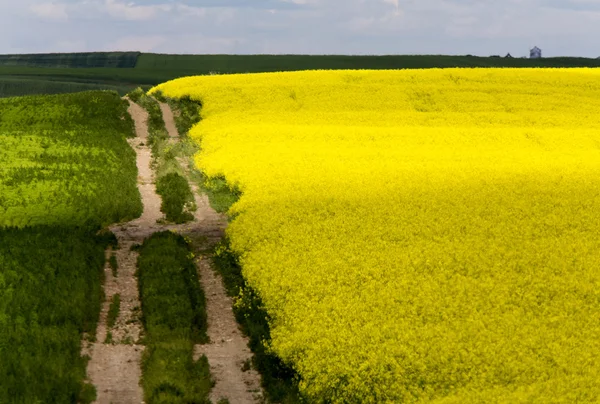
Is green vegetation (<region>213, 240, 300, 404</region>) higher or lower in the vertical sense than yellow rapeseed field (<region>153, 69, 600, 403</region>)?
lower

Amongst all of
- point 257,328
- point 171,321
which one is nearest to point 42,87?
point 171,321

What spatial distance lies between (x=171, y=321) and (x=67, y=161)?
18892 mm

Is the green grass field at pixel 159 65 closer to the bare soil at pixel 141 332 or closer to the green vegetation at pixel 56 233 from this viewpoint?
the green vegetation at pixel 56 233

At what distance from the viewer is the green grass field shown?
115562mm

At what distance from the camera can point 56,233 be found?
27.0m

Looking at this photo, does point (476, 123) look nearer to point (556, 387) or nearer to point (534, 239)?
point (534, 239)

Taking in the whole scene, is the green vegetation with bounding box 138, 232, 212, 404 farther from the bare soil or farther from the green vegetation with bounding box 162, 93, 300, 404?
the green vegetation with bounding box 162, 93, 300, 404

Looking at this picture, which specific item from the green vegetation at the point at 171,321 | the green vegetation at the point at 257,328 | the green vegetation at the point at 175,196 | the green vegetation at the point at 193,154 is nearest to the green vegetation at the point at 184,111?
the green vegetation at the point at 193,154

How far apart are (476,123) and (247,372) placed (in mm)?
33583

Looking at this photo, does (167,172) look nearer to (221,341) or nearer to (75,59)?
(221,341)

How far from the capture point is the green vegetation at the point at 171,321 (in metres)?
17.6

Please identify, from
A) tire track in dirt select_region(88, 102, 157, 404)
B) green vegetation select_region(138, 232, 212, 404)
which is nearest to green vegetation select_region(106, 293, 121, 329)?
tire track in dirt select_region(88, 102, 157, 404)

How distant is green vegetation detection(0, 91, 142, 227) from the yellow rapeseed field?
182 inches

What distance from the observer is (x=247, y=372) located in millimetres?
19016
